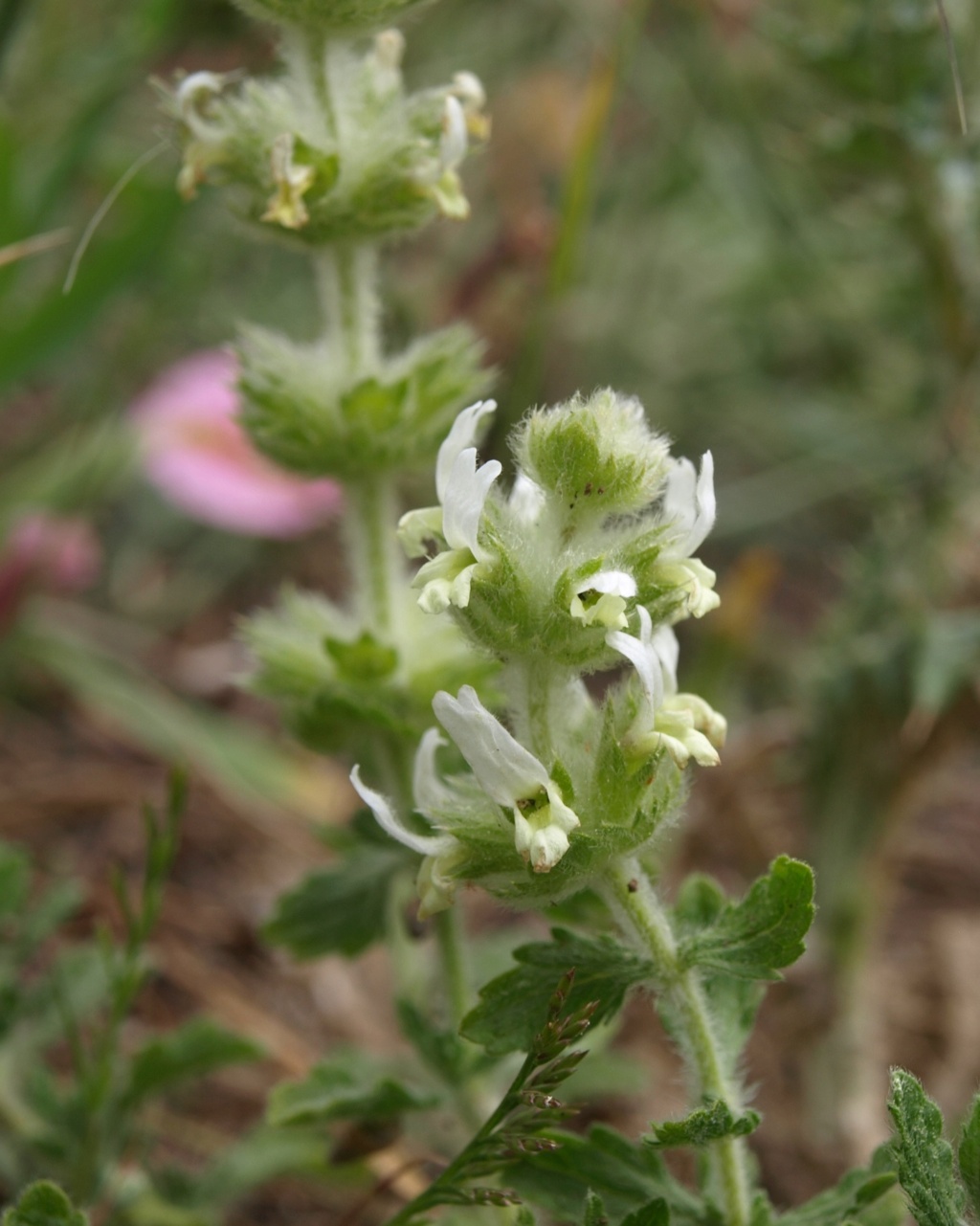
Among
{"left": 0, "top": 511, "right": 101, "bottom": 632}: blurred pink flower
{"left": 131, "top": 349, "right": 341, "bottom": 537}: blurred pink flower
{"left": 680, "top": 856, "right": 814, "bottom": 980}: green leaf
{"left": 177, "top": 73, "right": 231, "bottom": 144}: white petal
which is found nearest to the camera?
{"left": 680, "top": 856, "right": 814, "bottom": 980}: green leaf

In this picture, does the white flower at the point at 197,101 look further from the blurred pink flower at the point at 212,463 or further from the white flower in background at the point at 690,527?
the blurred pink flower at the point at 212,463

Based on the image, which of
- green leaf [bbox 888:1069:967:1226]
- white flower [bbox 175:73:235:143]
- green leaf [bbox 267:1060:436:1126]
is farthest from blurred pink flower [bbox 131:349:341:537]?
green leaf [bbox 888:1069:967:1226]

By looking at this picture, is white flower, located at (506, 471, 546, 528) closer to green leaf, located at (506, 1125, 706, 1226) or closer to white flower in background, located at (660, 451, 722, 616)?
white flower in background, located at (660, 451, 722, 616)

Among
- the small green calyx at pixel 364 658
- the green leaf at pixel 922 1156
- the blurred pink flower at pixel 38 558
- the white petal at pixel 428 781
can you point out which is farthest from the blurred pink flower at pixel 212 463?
the green leaf at pixel 922 1156

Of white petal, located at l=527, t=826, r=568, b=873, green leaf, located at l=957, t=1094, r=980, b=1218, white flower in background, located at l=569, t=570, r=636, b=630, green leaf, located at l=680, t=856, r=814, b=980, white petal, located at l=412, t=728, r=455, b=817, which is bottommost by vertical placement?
green leaf, located at l=957, t=1094, r=980, b=1218

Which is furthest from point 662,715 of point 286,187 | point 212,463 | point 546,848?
point 212,463

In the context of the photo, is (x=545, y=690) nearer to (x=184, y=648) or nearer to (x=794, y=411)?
(x=794, y=411)

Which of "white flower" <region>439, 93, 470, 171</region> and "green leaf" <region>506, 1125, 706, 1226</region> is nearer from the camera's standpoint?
"green leaf" <region>506, 1125, 706, 1226</region>
